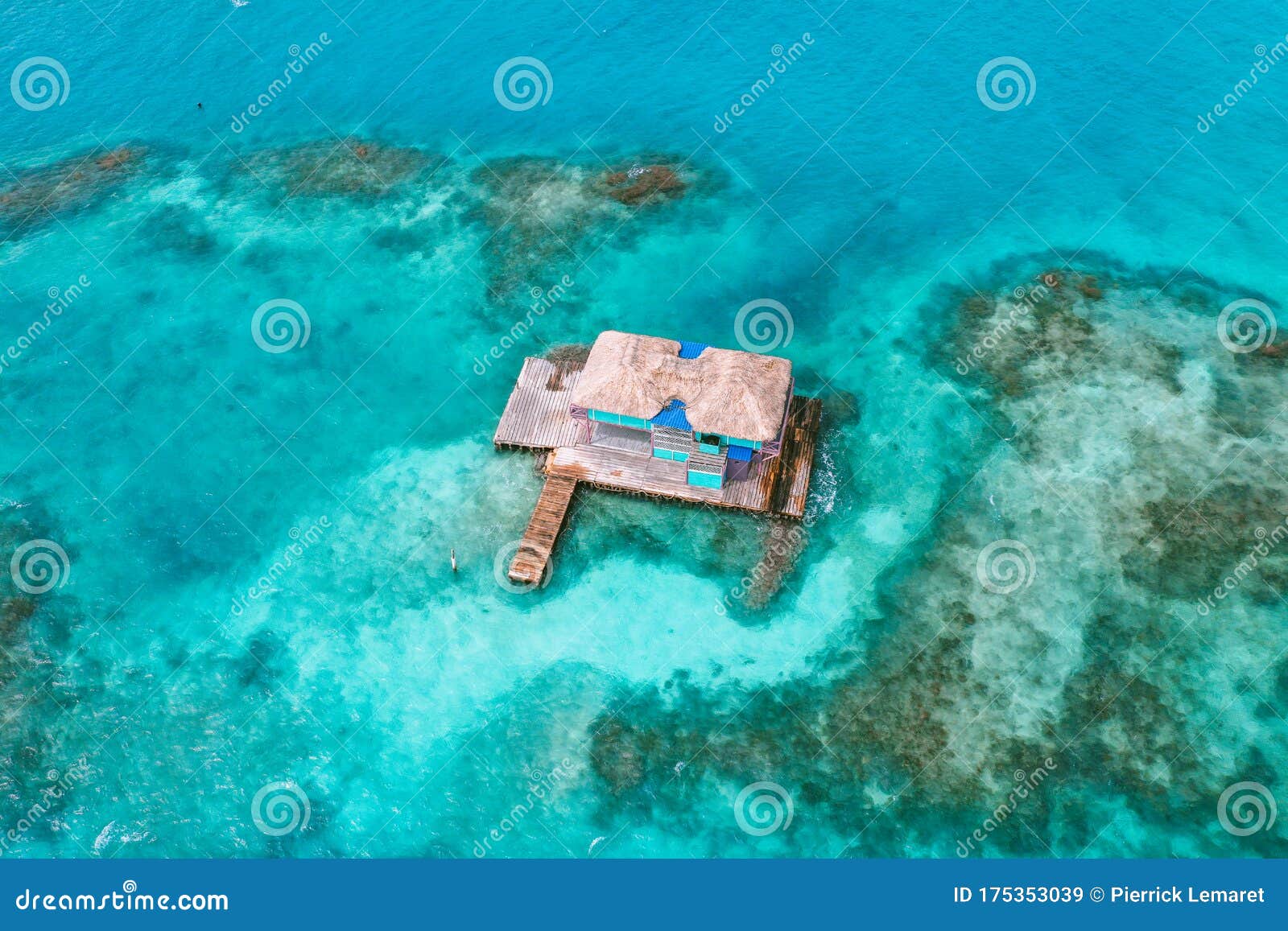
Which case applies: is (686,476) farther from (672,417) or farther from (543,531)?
(543,531)

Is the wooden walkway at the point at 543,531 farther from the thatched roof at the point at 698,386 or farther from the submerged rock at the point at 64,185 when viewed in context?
the submerged rock at the point at 64,185

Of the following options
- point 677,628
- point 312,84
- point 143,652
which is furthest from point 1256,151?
point 143,652

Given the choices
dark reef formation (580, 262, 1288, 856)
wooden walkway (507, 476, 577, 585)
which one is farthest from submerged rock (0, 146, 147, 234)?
dark reef formation (580, 262, 1288, 856)

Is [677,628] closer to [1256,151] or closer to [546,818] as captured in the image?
[546,818]

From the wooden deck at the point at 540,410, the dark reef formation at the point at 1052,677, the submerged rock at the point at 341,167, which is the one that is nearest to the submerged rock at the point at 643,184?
the submerged rock at the point at 341,167

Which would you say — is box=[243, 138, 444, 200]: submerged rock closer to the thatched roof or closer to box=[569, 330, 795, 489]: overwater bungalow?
box=[569, 330, 795, 489]: overwater bungalow

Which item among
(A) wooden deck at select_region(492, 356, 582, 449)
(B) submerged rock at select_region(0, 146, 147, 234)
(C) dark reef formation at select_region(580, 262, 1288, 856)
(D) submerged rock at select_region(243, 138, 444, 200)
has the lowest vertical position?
(C) dark reef formation at select_region(580, 262, 1288, 856)

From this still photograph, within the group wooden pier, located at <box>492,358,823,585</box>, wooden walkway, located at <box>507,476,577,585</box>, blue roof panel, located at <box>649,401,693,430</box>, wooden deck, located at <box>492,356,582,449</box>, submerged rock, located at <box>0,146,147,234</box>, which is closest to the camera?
wooden walkway, located at <box>507,476,577,585</box>

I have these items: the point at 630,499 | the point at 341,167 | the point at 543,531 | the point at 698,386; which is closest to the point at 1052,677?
the point at 698,386
